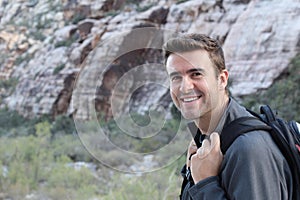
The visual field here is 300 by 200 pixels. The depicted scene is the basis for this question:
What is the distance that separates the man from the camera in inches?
41.9

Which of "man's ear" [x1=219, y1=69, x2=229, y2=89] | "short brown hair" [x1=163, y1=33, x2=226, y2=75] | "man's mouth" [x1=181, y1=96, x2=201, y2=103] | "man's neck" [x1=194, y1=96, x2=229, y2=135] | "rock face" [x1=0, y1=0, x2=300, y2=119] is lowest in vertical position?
"rock face" [x1=0, y1=0, x2=300, y2=119]

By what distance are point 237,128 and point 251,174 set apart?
14 centimetres

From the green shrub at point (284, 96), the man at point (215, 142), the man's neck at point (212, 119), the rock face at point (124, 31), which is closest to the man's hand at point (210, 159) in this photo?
the man at point (215, 142)

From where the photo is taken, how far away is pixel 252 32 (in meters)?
16.3

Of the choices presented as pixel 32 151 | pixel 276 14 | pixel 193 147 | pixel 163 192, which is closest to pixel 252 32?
pixel 276 14

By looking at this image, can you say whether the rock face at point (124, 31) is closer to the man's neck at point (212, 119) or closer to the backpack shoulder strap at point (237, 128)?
the man's neck at point (212, 119)

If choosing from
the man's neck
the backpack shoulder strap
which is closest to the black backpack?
the backpack shoulder strap

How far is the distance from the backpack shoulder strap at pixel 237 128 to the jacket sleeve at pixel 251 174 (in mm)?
19

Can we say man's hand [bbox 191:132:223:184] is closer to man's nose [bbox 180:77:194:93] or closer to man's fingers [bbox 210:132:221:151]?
man's fingers [bbox 210:132:221:151]

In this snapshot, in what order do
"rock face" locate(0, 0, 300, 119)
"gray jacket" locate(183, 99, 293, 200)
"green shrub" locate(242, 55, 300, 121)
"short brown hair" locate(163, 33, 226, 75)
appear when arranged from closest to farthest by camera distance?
"gray jacket" locate(183, 99, 293, 200) → "short brown hair" locate(163, 33, 226, 75) → "green shrub" locate(242, 55, 300, 121) → "rock face" locate(0, 0, 300, 119)

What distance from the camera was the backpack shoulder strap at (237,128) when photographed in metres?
1.14

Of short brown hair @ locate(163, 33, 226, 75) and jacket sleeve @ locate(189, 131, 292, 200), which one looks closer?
jacket sleeve @ locate(189, 131, 292, 200)

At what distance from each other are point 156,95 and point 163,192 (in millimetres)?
10782

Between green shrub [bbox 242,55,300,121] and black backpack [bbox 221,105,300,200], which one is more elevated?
black backpack [bbox 221,105,300,200]
